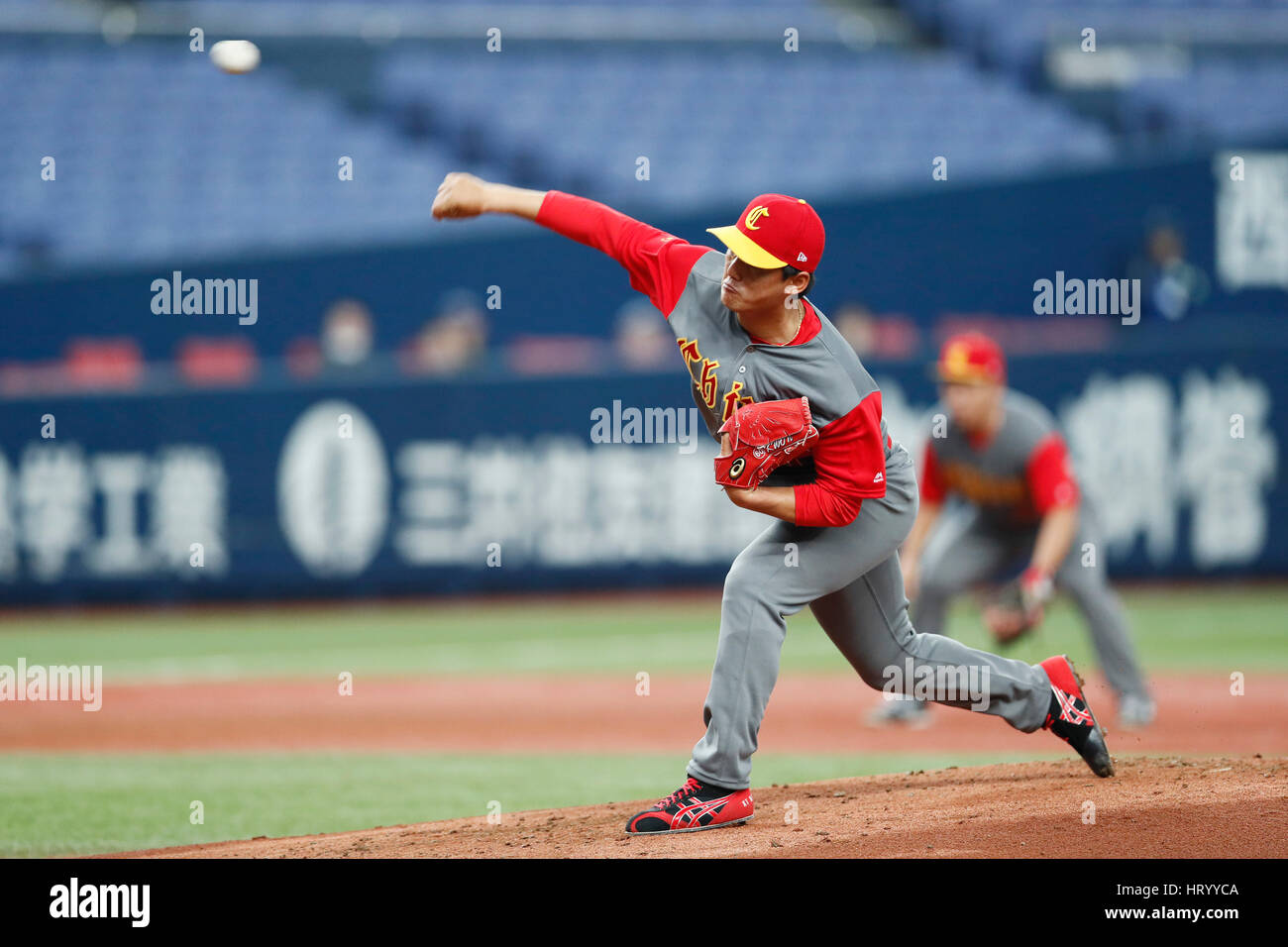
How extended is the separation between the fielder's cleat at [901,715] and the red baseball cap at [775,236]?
149 inches

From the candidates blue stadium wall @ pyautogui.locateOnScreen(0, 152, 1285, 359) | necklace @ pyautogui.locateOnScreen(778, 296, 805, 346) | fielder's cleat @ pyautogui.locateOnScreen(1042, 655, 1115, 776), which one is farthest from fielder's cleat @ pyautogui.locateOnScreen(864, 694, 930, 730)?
blue stadium wall @ pyautogui.locateOnScreen(0, 152, 1285, 359)

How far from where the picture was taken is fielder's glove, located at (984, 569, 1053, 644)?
662 centimetres

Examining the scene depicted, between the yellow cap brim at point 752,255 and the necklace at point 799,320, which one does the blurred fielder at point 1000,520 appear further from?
the yellow cap brim at point 752,255

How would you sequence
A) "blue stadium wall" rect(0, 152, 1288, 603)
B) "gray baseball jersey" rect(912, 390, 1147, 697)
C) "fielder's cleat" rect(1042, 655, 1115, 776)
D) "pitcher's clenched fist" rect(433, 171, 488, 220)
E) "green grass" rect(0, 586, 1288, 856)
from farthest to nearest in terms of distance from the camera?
1. "blue stadium wall" rect(0, 152, 1288, 603)
2. "gray baseball jersey" rect(912, 390, 1147, 697)
3. "green grass" rect(0, 586, 1288, 856)
4. "fielder's cleat" rect(1042, 655, 1115, 776)
5. "pitcher's clenched fist" rect(433, 171, 488, 220)

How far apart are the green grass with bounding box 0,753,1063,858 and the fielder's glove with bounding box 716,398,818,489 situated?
5.73 ft

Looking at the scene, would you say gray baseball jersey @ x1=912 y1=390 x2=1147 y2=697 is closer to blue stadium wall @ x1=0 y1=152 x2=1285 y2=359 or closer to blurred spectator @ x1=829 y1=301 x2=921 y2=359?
blurred spectator @ x1=829 y1=301 x2=921 y2=359

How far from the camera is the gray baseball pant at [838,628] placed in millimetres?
4508

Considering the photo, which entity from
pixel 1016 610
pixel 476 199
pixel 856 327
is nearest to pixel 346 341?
pixel 856 327

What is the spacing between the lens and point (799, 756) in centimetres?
684

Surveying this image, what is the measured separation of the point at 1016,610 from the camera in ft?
21.9

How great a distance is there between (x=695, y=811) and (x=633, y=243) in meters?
1.81

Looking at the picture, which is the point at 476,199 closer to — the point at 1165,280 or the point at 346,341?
the point at 346,341
